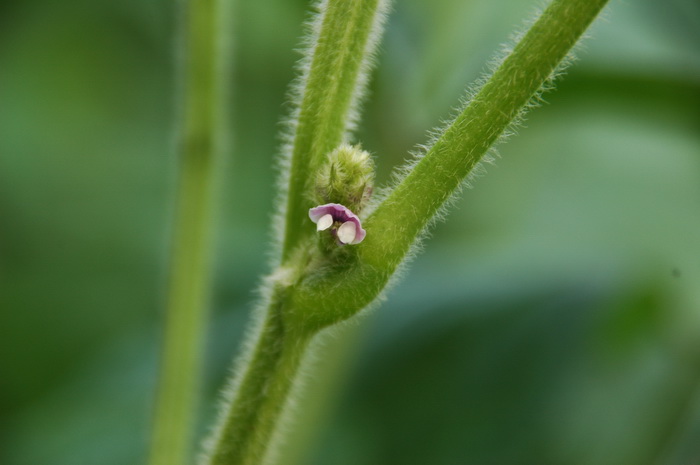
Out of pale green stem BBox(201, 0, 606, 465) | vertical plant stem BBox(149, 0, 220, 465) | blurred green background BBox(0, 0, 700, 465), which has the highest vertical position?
pale green stem BBox(201, 0, 606, 465)

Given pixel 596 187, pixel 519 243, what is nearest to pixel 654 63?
pixel 519 243

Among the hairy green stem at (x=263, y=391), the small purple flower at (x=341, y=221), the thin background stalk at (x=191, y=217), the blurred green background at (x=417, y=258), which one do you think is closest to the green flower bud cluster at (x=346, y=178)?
the small purple flower at (x=341, y=221)

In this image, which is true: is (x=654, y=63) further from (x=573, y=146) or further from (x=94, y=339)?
(x=94, y=339)

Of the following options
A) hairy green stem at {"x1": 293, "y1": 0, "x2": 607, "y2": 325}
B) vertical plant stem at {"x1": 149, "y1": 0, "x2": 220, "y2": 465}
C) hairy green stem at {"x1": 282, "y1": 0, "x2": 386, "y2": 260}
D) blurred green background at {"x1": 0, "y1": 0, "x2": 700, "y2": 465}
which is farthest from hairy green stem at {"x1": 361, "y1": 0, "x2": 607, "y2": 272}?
blurred green background at {"x1": 0, "y1": 0, "x2": 700, "y2": 465}

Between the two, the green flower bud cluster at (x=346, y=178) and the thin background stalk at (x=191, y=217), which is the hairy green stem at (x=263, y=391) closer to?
the green flower bud cluster at (x=346, y=178)

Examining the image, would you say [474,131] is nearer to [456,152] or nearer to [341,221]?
[456,152]

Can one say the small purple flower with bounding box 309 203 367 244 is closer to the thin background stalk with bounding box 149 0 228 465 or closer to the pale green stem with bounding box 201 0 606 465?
the pale green stem with bounding box 201 0 606 465

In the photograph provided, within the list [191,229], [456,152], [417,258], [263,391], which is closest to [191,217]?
[191,229]
